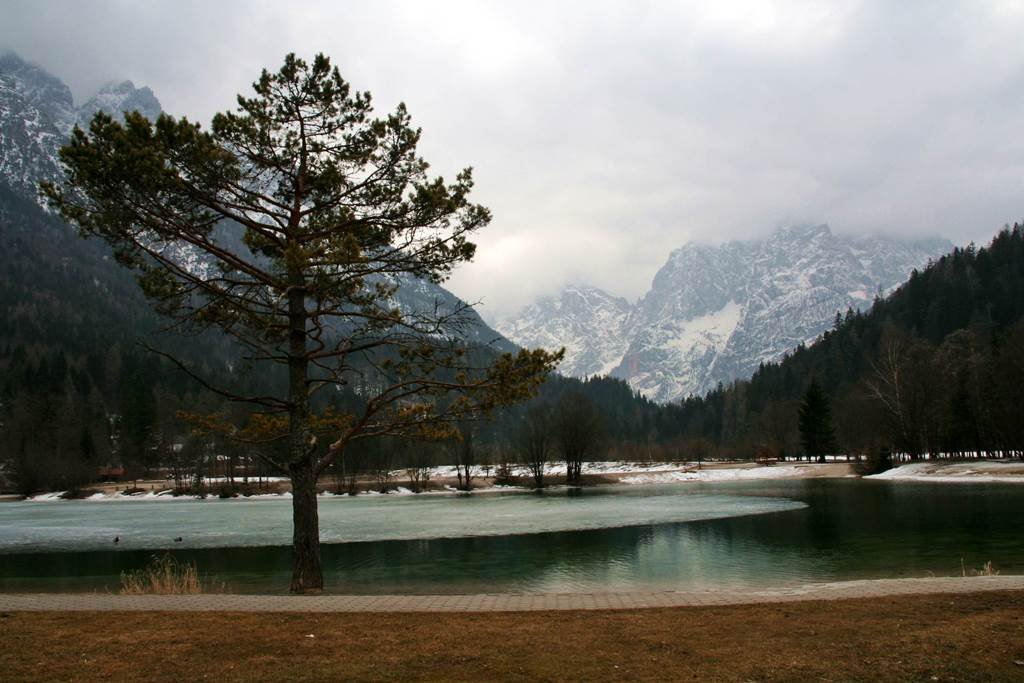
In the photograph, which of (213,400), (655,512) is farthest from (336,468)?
(655,512)

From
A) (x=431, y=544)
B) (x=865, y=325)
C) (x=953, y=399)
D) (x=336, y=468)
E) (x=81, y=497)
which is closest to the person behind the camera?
(x=431, y=544)

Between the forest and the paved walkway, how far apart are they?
567 centimetres

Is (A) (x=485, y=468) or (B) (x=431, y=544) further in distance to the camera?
(A) (x=485, y=468)

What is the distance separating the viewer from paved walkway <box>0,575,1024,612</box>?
13055 millimetres

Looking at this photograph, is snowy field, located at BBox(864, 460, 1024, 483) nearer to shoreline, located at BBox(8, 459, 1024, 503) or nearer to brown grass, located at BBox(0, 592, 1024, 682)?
Answer: shoreline, located at BBox(8, 459, 1024, 503)

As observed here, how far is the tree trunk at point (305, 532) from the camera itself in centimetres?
1622

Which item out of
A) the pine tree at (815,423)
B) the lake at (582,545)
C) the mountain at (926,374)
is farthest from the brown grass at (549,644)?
the pine tree at (815,423)

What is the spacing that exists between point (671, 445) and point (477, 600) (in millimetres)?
152429

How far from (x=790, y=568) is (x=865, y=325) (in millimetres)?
171948

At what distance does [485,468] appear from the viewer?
10419 cm

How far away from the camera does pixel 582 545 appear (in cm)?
2930

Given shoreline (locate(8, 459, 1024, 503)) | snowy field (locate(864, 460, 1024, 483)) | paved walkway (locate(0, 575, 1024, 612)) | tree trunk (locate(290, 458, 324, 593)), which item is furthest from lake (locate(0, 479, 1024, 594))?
shoreline (locate(8, 459, 1024, 503))

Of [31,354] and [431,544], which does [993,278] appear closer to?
[431,544]

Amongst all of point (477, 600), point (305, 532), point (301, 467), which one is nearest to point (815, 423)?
point (477, 600)
